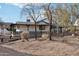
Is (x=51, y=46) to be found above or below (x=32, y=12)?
below

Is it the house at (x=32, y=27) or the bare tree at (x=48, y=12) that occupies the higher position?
the bare tree at (x=48, y=12)

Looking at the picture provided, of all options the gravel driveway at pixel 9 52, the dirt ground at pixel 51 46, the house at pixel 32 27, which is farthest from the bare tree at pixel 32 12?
the gravel driveway at pixel 9 52

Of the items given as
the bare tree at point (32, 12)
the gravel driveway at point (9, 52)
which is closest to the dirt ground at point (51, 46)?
the gravel driveway at point (9, 52)

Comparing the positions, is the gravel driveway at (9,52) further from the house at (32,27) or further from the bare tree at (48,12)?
the bare tree at (48,12)

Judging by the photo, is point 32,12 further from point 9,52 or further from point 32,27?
point 9,52

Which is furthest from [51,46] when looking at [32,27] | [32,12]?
[32,12]

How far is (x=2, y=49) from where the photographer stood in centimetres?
490

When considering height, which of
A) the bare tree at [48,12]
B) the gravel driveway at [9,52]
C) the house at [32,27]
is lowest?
the gravel driveway at [9,52]

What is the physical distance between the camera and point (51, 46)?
4.90 m

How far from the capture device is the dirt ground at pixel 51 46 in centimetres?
488

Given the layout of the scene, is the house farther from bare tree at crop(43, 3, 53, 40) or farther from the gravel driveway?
the gravel driveway

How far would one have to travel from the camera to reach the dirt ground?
16.0 ft

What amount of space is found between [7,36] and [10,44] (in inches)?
3.8

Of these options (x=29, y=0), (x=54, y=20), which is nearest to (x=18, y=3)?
(x=29, y=0)
